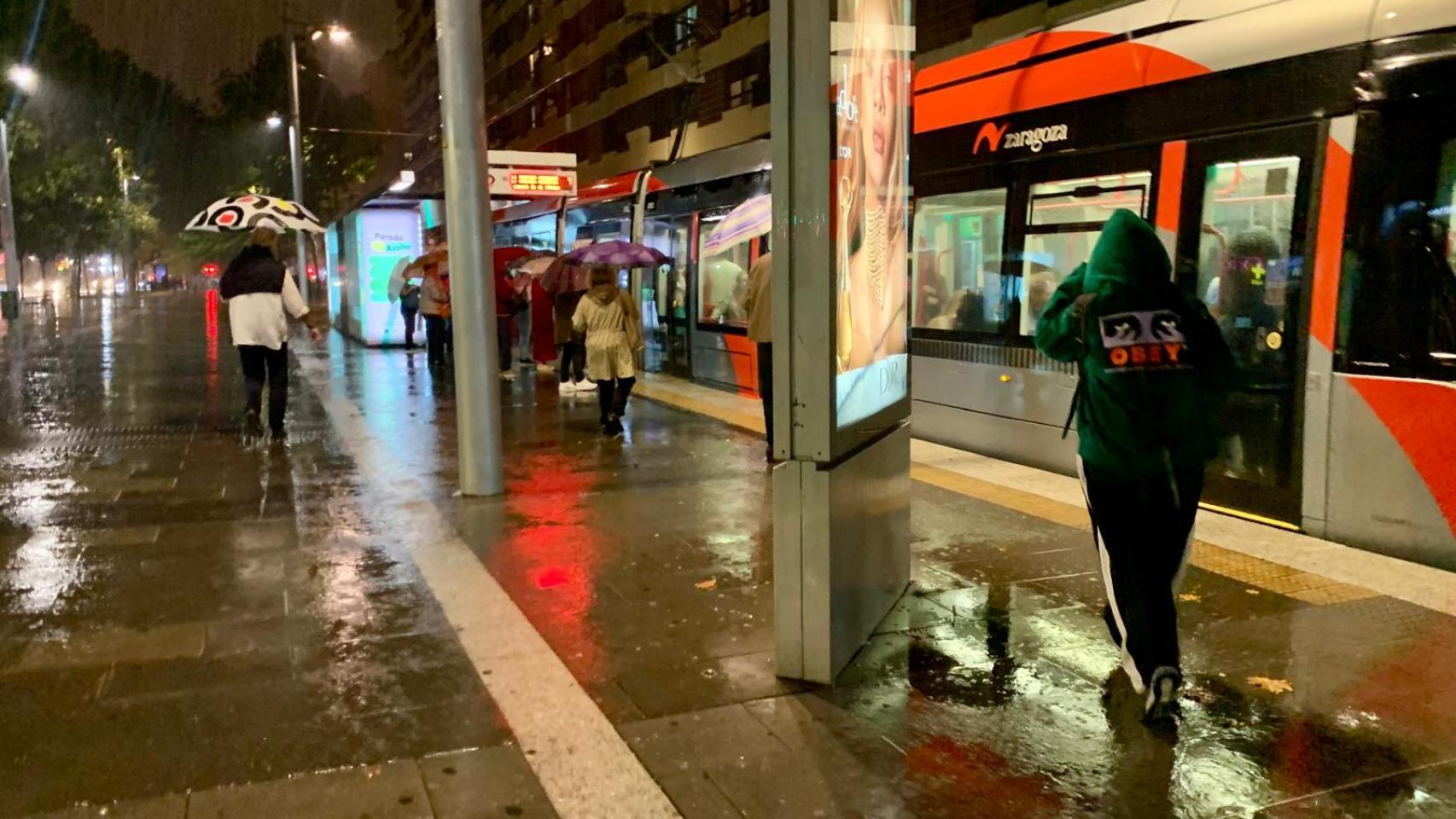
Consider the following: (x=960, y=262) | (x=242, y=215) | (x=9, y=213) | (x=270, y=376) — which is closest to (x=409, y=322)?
(x=242, y=215)

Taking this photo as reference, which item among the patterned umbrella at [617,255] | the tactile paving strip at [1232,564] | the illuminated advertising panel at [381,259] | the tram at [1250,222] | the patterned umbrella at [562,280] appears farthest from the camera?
the illuminated advertising panel at [381,259]

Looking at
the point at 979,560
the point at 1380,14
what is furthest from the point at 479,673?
the point at 1380,14

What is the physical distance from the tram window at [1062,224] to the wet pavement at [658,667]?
1.72 meters

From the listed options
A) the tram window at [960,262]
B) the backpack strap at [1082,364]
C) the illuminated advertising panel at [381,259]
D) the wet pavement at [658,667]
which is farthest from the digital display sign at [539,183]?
the backpack strap at [1082,364]

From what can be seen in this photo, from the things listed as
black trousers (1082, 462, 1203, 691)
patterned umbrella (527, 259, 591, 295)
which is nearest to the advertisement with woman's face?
black trousers (1082, 462, 1203, 691)

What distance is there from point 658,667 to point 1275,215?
442 cm

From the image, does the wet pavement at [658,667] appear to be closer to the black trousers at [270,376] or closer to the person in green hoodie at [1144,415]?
the person in green hoodie at [1144,415]

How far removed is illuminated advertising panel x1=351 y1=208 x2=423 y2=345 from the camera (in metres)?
21.0

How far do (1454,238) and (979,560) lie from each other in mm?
2802

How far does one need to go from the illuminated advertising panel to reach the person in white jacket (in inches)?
430

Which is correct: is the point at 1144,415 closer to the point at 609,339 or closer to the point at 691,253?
the point at 609,339

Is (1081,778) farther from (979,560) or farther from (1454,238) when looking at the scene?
(1454,238)

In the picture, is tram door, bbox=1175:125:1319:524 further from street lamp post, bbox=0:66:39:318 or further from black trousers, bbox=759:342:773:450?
street lamp post, bbox=0:66:39:318

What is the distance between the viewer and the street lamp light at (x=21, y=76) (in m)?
27.4
